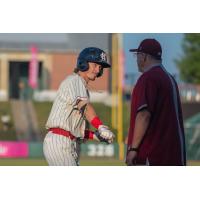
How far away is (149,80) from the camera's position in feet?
16.5

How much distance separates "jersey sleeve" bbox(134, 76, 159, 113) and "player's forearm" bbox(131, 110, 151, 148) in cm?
6

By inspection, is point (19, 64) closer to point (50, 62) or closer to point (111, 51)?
point (50, 62)

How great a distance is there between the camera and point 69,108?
5027 millimetres

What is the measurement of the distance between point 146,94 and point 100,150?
21071mm

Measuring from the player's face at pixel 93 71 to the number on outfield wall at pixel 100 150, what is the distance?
20.5 metres

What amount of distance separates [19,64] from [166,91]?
108ft

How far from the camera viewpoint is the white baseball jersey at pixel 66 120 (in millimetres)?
5016

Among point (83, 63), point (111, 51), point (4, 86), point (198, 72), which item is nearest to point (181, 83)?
point (198, 72)

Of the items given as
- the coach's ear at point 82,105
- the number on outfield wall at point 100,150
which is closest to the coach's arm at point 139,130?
the coach's ear at point 82,105

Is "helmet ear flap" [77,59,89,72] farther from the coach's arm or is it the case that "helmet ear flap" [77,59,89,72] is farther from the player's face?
the coach's arm

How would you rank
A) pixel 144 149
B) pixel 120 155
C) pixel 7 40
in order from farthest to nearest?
pixel 7 40, pixel 120 155, pixel 144 149

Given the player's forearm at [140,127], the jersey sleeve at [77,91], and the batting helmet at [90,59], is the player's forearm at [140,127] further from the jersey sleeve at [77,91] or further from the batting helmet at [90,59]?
the batting helmet at [90,59]

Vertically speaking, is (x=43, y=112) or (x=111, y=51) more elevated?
(x=111, y=51)

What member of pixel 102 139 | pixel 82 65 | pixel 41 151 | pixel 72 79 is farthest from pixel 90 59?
pixel 41 151
